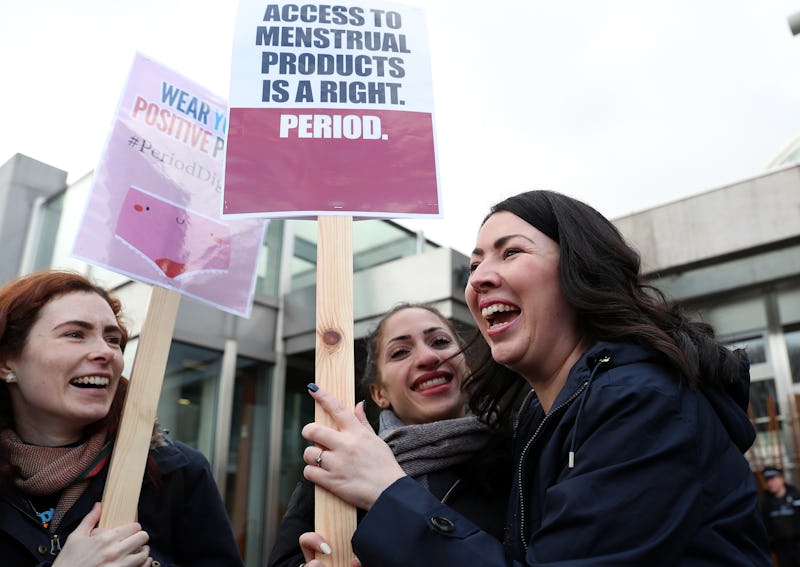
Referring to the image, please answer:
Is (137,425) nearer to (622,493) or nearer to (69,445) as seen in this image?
(69,445)

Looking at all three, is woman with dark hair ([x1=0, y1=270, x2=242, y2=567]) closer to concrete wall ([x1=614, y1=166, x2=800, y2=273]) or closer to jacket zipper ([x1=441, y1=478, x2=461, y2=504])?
jacket zipper ([x1=441, y1=478, x2=461, y2=504])

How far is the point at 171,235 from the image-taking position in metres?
2.26

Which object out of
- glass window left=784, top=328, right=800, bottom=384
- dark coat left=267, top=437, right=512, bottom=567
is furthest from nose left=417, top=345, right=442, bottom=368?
glass window left=784, top=328, right=800, bottom=384

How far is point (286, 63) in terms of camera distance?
1.95 metres

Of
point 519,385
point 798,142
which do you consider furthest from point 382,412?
point 798,142

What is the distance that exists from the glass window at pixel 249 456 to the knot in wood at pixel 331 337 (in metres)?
5.54

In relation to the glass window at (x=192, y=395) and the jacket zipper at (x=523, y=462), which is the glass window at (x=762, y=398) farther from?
the jacket zipper at (x=523, y=462)

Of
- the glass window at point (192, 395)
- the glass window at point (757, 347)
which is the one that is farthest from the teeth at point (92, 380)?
the glass window at point (757, 347)

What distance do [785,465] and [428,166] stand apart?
Result: 239 inches

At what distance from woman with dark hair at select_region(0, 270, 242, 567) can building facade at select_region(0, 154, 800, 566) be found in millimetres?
3636

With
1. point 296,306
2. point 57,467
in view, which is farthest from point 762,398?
point 57,467

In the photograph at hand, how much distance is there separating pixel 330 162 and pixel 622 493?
1.14 meters

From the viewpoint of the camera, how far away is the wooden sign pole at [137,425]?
178cm

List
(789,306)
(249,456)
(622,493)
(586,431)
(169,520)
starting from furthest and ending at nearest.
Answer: (249,456), (789,306), (169,520), (586,431), (622,493)
